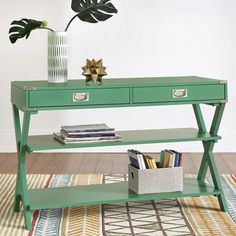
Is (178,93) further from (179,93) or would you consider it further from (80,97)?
(80,97)

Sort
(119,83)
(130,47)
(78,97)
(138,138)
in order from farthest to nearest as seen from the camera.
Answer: (130,47) → (138,138) → (119,83) → (78,97)

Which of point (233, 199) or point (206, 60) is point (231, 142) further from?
point (233, 199)

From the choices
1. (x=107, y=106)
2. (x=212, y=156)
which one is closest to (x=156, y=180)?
(x=212, y=156)

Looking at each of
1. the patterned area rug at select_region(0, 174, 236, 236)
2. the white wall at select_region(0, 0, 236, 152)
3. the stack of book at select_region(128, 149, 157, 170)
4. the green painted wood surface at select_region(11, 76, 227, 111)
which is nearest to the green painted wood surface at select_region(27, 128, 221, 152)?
the stack of book at select_region(128, 149, 157, 170)

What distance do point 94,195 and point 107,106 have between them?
0.55 m

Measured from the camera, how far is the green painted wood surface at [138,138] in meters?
3.57

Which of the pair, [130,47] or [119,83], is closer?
[119,83]

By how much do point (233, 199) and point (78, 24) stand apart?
223cm

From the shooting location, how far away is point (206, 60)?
225 inches

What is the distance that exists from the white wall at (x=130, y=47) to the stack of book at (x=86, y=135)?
200 centimetres

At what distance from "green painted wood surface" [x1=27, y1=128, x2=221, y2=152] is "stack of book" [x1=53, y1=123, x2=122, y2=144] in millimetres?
32

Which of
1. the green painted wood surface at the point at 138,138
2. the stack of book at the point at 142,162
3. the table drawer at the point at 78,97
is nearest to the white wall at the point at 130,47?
the green painted wood surface at the point at 138,138

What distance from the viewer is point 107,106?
11.7 feet

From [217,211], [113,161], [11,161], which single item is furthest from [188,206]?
[11,161]
